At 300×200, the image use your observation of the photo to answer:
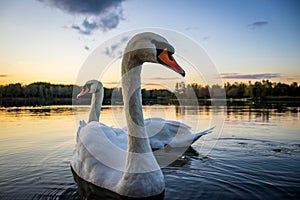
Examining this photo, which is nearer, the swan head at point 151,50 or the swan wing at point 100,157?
the swan head at point 151,50

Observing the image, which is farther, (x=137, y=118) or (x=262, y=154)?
(x=262, y=154)

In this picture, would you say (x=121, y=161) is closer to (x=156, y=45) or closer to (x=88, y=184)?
(x=88, y=184)

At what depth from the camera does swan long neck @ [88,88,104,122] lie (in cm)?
813

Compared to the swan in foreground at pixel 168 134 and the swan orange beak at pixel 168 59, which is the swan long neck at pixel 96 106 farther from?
the swan orange beak at pixel 168 59

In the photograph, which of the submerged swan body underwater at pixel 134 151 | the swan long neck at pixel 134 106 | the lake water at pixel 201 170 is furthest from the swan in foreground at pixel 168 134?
the swan long neck at pixel 134 106

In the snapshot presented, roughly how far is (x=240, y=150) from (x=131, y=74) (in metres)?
4.42

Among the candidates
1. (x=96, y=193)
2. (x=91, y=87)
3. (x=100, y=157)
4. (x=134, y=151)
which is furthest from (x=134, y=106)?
(x=91, y=87)

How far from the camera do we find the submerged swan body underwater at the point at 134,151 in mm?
3502

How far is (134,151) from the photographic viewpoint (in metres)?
3.85

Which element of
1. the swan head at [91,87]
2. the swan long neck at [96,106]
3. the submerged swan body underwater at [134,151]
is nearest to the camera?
the submerged swan body underwater at [134,151]

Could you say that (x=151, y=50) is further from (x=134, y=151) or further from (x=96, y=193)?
(x=96, y=193)

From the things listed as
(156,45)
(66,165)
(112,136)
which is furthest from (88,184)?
(156,45)

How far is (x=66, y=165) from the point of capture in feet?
19.2

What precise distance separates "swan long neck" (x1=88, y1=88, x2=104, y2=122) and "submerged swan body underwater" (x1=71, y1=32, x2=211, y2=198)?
3585 millimetres
